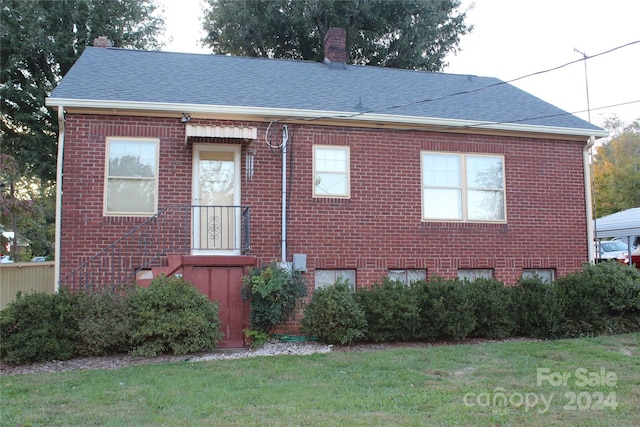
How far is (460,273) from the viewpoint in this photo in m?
12.2

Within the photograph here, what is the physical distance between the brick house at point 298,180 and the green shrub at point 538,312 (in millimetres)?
1746

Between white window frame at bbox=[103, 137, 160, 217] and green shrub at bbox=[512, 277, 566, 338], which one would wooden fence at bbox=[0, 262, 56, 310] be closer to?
white window frame at bbox=[103, 137, 160, 217]

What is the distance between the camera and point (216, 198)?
36.9 feet

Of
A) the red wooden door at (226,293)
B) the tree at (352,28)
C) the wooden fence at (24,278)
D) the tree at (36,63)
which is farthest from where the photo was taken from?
the tree at (352,28)

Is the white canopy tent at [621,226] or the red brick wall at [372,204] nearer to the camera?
the red brick wall at [372,204]

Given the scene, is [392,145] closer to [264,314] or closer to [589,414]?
[264,314]

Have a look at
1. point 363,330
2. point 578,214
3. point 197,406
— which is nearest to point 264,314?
point 363,330

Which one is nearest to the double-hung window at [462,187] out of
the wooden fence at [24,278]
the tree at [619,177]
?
the wooden fence at [24,278]

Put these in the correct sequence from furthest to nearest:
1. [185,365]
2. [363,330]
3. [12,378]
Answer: [363,330]
[185,365]
[12,378]

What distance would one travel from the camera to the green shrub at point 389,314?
31.6 ft

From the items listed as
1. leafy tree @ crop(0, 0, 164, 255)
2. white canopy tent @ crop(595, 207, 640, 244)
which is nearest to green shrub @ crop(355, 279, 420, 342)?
white canopy tent @ crop(595, 207, 640, 244)

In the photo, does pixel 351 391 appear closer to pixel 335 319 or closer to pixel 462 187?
pixel 335 319

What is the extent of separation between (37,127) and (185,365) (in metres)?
14.2

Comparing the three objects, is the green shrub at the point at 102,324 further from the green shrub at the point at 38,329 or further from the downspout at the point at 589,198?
the downspout at the point at 589,198
